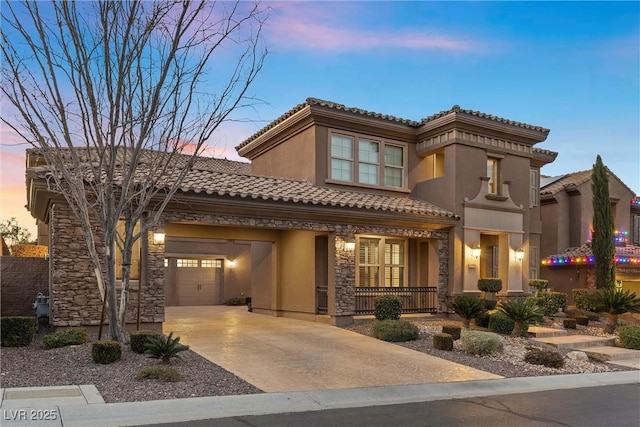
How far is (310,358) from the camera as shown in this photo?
11617mm

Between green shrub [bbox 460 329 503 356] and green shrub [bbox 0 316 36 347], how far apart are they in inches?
394

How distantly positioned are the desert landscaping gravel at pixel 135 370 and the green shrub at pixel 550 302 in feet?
21.3

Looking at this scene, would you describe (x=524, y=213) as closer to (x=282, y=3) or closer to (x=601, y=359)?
(x=601, y=359)

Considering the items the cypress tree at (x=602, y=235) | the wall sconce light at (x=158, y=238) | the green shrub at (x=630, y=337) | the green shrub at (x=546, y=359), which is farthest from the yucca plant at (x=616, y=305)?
the wall sconce light at (x=158, y=238)

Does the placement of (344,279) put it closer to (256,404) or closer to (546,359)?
(546,359)

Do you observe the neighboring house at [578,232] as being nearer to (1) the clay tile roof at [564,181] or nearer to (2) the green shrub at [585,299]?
(1) the clay tile roof at [564,181]

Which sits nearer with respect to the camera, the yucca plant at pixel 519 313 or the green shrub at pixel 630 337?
the green shrub at pixel 630 337

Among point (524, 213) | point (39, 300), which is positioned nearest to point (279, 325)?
point (39, 300)

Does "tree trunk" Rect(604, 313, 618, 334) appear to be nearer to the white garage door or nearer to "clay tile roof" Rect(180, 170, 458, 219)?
"clay tile roof" Rect(180, 170, 458, 219)

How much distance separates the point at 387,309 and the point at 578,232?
15.5m

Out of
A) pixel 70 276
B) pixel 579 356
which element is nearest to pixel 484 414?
pixel 579 356

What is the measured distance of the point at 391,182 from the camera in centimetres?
1995

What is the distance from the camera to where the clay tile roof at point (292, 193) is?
47.7 ft

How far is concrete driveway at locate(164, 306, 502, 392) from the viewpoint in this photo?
32.3 feet
